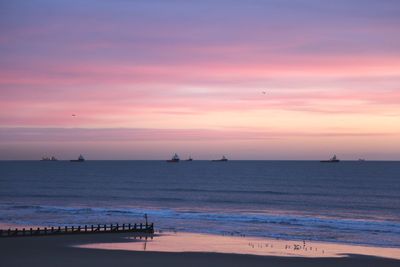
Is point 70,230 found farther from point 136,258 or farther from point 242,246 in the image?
point 242,246

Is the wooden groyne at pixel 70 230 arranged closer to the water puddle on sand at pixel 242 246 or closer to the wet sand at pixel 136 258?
the water puddle on sand at pixel 242 246

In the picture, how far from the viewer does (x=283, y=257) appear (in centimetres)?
4144

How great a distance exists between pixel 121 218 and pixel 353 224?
94.5ft

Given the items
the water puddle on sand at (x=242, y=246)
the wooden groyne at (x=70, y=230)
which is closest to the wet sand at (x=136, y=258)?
the water puddle on sand at (x=242, y=246)

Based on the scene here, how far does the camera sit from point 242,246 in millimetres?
46750

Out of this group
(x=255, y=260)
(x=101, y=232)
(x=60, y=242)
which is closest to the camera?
(x=255, y=260)

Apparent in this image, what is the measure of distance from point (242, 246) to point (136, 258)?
10771mm

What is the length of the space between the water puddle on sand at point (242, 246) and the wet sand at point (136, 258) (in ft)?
5.56

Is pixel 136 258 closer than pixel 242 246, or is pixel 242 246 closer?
pixel 136 258

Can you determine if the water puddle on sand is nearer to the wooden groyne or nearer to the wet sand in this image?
the wet sand

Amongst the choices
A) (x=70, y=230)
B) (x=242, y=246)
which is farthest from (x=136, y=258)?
(x=70, y=230)

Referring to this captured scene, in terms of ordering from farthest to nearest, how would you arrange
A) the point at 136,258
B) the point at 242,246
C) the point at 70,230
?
the point at 70,230 → the point at 242,246 → the point at 136,258

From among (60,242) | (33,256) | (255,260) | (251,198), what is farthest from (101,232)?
(251,198)

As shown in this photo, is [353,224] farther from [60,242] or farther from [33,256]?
[33,256]
